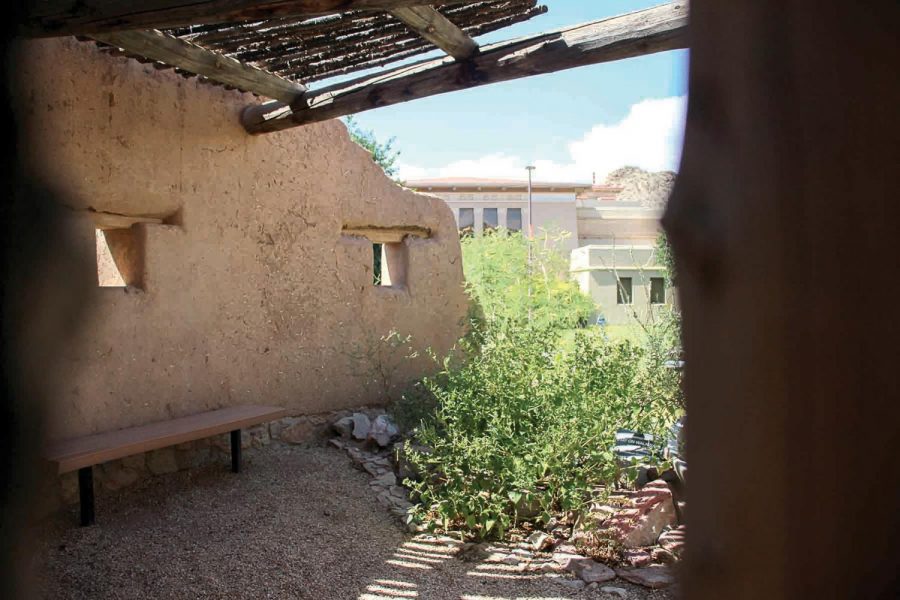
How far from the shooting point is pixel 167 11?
246 centimetres

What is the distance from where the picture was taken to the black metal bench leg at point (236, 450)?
4.16 m

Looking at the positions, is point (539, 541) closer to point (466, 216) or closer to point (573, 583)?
point (573, 583)

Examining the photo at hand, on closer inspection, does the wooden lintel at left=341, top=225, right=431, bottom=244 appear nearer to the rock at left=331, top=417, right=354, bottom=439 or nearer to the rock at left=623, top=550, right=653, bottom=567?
the rock at left=331, top=417, right=354, bottom=439

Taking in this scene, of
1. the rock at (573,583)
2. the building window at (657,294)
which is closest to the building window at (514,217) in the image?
the building window at (657,294)

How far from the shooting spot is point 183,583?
2924 millimetres

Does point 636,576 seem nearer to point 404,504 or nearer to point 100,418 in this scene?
point 404,504

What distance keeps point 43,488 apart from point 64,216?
0.20 m

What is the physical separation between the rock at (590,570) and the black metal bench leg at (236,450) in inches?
83.2

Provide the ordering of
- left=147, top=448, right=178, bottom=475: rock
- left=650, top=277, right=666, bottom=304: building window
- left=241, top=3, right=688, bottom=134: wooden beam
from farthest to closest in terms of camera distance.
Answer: left=650, top=277, right=666, bottom=304: building window, left=147, top=448, right=178, bottom=475: rock, left=241, top=3, right=688, bottom=134: wooden beam


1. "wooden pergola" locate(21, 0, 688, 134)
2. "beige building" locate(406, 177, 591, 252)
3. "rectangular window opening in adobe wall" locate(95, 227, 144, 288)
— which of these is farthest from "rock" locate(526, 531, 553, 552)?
"beige building" locate(406, 177, 591, 252)

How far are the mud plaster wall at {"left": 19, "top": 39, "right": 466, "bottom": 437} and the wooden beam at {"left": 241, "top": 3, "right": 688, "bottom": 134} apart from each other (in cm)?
70

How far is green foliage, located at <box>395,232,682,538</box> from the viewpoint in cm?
357

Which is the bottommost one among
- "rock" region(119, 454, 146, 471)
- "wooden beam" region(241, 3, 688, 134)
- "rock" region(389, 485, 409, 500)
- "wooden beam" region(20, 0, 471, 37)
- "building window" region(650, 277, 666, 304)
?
"rock" region(389, 485, 409, 500)

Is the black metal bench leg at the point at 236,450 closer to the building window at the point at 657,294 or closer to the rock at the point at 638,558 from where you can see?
the rock at the point at 638,558
